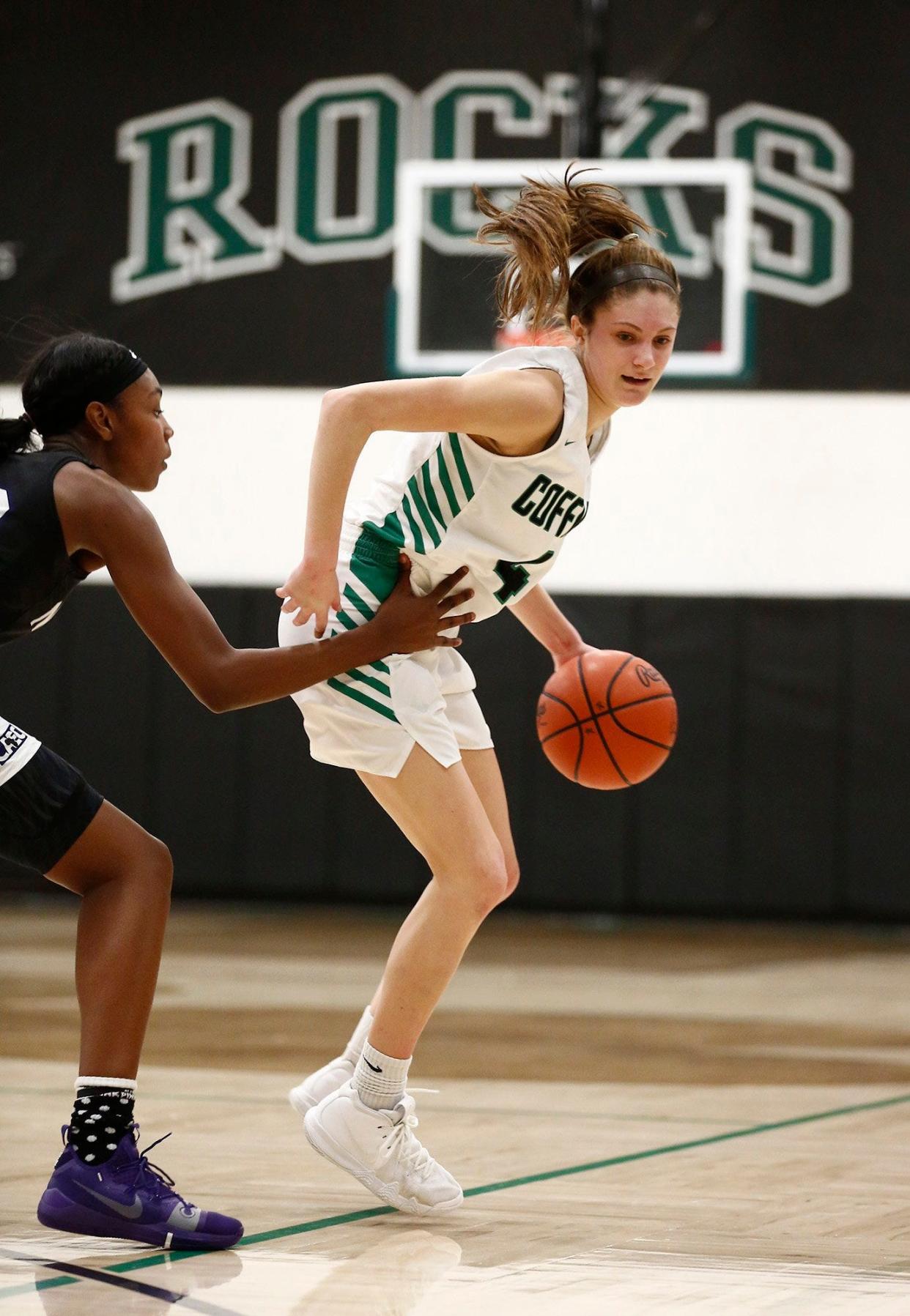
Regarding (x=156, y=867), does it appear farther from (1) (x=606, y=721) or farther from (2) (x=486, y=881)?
(1) (x=606, y=721)

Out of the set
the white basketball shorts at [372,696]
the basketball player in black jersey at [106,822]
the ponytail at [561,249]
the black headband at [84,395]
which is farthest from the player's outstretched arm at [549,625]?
the black headband at [84,395]

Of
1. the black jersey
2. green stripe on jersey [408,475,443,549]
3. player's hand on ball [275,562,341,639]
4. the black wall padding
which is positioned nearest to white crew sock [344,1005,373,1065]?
player's hand on ball [275,562,341,639]

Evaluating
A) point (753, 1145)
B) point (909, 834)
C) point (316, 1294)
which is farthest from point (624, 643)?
point (316, 1294)

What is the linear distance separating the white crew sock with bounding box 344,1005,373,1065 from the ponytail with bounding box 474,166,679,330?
133cm

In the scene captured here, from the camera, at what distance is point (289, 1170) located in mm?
3572

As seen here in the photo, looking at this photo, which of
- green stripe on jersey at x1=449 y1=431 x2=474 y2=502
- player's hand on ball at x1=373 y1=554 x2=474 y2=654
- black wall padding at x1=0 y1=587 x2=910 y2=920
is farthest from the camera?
black wall padding at x1=0 y1=587 x2=910 y2=920

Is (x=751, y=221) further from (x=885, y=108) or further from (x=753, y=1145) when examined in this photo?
(x=753, y=1145)

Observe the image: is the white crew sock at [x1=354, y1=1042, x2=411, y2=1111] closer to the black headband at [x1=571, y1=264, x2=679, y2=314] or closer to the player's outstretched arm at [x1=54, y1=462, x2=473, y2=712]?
the player's outstretched arm at [x1=54, y1=462, x2=473, y2=712]

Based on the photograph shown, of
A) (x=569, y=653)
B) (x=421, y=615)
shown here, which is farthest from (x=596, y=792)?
(x=421, y=615)

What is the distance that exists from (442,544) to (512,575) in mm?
175

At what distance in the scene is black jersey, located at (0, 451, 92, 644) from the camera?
2.79m

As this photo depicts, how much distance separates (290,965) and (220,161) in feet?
16.0

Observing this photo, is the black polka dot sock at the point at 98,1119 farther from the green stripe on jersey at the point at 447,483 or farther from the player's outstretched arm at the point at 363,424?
the green stripe on jersey at the point at 447,483

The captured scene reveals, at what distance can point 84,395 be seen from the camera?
2.94 metres
